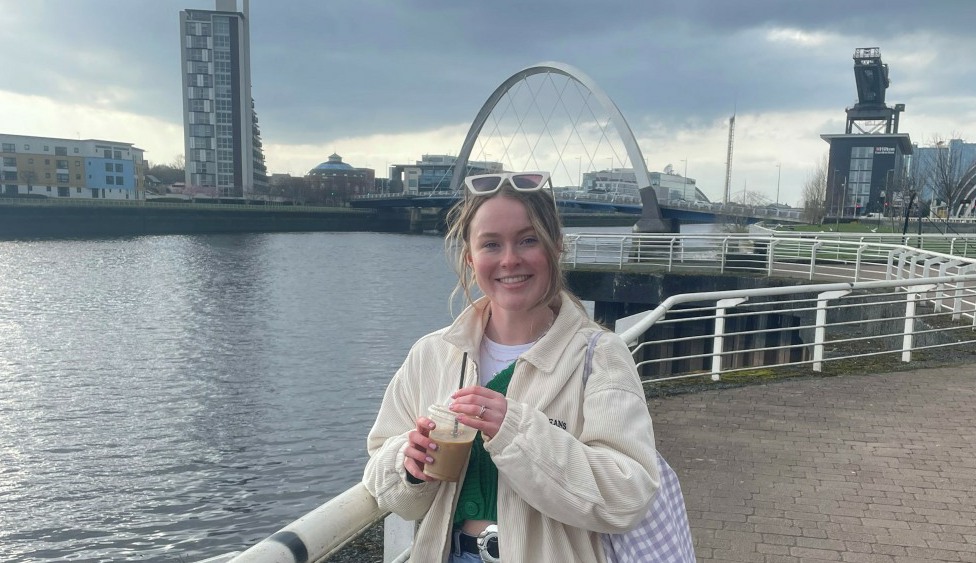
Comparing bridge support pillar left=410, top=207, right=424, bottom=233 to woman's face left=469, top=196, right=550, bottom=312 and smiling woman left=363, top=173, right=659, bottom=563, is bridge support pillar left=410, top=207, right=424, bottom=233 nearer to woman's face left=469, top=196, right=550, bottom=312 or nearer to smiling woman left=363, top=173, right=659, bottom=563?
smiling woman left=363, top=173, right=659, bottom=563

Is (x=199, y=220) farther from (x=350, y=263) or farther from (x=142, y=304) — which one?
(x=142, y=304)

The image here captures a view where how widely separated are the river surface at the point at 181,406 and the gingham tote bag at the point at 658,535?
7366 mm

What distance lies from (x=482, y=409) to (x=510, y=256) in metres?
0.37

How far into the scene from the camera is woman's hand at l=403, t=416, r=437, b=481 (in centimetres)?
137

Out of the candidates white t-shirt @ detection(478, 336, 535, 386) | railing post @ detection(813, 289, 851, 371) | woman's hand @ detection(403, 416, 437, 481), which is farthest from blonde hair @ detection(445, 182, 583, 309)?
railing post @ detection(813, 289, 851, 371)

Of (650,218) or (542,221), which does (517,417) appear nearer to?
(542,221)

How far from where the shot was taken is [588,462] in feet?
4.39

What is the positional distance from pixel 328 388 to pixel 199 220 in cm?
5580

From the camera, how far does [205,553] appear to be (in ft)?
25.3

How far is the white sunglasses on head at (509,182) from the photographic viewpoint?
5.18ft

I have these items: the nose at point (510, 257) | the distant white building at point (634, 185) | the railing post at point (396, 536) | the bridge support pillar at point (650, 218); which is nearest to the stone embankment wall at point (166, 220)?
the distant white building at point (634, 185)

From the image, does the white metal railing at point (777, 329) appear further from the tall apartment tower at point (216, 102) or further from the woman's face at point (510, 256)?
the tall apartment tower at point (216, 102)

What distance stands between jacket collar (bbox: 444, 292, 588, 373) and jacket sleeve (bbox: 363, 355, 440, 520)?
15 centimetres

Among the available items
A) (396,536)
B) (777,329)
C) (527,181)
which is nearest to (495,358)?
(527,181)
